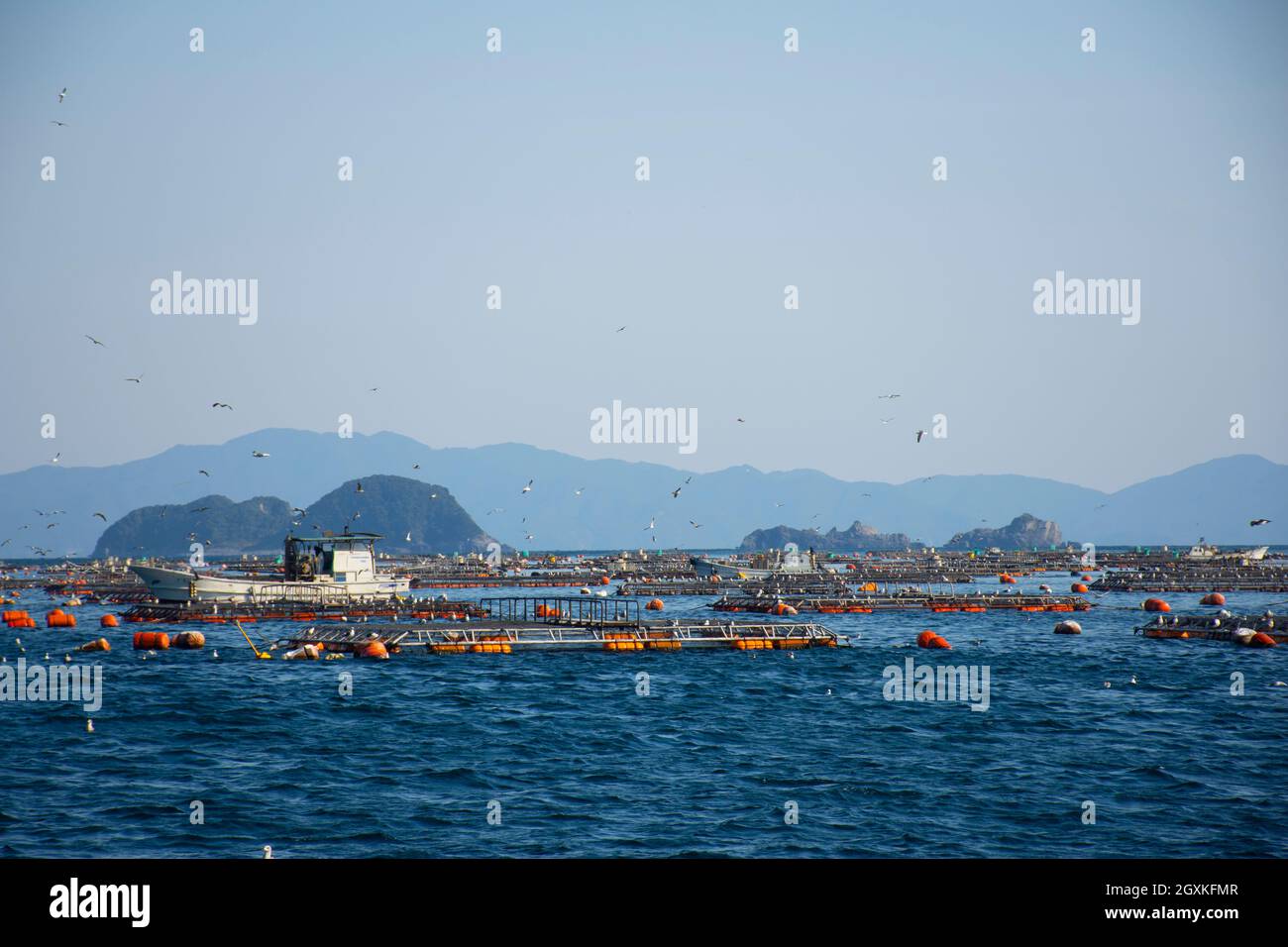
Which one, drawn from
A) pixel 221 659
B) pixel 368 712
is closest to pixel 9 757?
pixel 368 712

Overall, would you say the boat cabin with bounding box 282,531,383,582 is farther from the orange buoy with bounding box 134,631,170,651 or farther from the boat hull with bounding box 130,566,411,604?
the orange buoy with bounding box 134,631,170,651

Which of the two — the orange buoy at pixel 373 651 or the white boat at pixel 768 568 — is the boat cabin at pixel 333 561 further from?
the white boat at pixel 768 568

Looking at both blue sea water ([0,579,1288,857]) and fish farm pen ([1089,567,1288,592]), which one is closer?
blue sea water ([0,579,1288,857])

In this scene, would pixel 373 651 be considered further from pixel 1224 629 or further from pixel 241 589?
pixel 1224 629

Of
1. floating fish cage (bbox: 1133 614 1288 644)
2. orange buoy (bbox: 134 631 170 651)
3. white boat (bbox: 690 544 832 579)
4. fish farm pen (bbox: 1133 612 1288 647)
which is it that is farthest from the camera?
white boat (bbox: 690 544 832 579)

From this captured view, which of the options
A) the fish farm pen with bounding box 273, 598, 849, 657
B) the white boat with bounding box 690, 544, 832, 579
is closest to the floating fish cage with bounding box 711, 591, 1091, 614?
the fish farm pen with bounding box 273, 598, 849, 657
